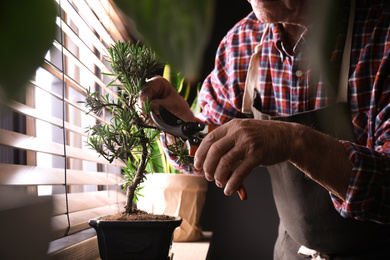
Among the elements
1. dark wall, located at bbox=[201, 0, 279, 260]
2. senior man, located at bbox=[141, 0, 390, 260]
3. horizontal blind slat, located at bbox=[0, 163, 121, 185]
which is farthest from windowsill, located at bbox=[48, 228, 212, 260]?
dark wall, located at bbox=[201, 0, 279, 260]

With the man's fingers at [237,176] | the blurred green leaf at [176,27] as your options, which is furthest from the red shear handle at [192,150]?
the blurred green leaf at [176,27]

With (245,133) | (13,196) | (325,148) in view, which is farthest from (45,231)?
(325,148)

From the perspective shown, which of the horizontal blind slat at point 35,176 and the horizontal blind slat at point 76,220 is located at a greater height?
the horizontal blind slat at point 35,176

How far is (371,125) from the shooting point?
116 centimetres

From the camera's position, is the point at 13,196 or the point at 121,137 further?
the point at 121,137

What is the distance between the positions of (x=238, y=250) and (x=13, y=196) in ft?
6.09

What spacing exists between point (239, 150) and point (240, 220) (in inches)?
63.1

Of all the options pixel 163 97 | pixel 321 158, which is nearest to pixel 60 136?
pixel 163 97

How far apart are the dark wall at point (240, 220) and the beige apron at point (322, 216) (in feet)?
3.04

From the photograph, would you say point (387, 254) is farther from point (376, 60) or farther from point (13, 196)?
point (13, 196)

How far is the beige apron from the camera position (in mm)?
1221

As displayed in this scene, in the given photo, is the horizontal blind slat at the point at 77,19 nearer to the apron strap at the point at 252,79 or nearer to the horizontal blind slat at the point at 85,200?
the horizontal blind slat at the point at 85,200

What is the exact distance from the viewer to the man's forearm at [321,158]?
896 mm

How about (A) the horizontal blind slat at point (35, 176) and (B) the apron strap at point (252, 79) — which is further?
(B) the apron strap at point (252, 79)
